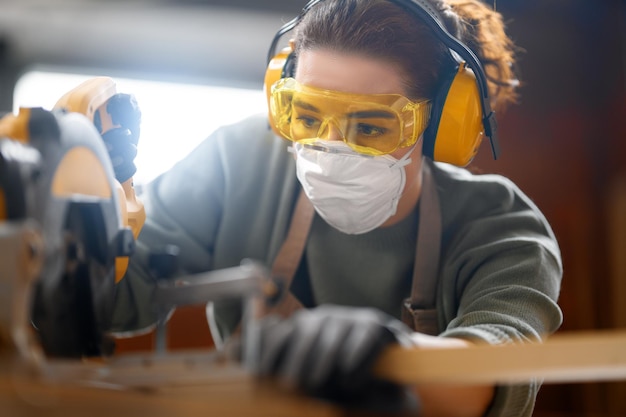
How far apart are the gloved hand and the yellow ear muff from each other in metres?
0.60

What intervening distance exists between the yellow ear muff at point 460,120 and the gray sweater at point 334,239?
179 mm

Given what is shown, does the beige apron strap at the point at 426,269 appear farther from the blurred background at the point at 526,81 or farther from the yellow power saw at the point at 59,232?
the blurred background at the point at 526,81

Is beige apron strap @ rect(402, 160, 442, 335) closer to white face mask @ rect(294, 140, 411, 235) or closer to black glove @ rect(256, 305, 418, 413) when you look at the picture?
white face mask @ rect(294, 140, 411, 235)

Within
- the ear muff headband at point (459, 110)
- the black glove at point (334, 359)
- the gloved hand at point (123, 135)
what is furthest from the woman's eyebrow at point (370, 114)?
the black glove at point (334, 359)

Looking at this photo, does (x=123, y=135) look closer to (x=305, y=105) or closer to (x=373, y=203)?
(x=305, y=105)

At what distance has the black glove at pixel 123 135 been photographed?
4.39ft

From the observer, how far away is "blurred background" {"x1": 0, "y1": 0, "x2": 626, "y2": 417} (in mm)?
3633

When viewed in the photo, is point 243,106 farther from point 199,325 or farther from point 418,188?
point 418,188

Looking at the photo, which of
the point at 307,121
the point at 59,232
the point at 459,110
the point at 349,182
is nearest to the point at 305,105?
the point at 307,121

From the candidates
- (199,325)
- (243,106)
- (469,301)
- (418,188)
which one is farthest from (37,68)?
(469,301)

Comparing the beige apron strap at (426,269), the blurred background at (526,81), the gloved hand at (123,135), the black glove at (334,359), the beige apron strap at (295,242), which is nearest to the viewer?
the black glove at (334,359)

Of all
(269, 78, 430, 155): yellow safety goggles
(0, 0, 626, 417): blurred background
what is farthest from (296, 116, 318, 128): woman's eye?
(0, 0, 626, 417): blurred background

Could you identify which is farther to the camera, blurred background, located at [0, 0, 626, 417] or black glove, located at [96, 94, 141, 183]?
blurred background, located at [0, 0, 626, 417]

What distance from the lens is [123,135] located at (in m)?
1.35
